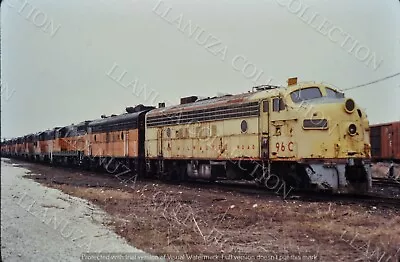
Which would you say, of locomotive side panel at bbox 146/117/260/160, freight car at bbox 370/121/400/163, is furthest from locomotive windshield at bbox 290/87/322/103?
freight car at bbox 370/121/400/163

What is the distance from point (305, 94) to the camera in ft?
45.6

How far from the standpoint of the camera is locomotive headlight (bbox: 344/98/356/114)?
515 inches

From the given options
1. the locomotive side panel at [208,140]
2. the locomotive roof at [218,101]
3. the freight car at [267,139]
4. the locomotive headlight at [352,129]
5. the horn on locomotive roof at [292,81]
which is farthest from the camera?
the locomotive side panel at [208,140]

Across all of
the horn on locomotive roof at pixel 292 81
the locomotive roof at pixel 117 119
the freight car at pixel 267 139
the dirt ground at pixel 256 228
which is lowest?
the dirt ground at pixel 256 228

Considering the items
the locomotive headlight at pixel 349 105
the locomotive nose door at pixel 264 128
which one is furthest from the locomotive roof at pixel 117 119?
the locomotive headlight at pixel 349 105

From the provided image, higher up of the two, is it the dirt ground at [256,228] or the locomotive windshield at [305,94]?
the locomotive windshield at [305,94]

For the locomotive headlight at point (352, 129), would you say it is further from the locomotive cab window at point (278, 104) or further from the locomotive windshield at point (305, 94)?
the locomotive cab window at point (278, 104)

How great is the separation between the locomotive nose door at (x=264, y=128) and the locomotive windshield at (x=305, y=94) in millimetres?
1043

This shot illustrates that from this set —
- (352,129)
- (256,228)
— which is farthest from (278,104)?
(256,228)

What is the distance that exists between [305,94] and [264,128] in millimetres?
1706

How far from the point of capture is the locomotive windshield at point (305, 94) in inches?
541

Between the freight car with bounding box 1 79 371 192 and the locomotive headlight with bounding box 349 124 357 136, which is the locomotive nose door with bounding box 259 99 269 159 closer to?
the freight car with bounding box 1 79 371 192

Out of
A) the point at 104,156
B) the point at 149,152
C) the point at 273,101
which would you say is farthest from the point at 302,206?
the point at 104,156

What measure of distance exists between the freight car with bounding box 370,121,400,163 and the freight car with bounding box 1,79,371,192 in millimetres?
12595
